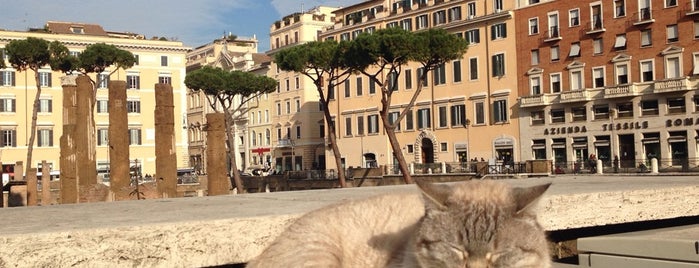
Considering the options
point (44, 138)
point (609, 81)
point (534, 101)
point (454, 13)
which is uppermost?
point (454, 13)

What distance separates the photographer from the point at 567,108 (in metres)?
45.1

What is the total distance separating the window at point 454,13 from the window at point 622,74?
41.3ft

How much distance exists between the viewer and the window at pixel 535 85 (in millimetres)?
47188

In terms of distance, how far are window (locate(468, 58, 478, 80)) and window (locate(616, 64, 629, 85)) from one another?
1040 cm

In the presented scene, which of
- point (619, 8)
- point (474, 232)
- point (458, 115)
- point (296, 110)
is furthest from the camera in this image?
point (296, 110)

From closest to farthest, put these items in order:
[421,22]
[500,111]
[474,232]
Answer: [474,232]
[500,111]
[421,22]

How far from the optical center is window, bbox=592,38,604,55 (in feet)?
144

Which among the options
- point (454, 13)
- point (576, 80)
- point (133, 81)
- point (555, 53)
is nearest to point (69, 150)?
point (576, 80)

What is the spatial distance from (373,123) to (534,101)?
15467 mm

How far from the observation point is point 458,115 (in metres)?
51.8

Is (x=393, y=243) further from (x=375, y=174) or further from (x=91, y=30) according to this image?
(x=91, y=30)

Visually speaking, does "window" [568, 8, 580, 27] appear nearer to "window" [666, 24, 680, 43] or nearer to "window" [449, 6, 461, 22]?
"window" [666, 24, 680, 43]

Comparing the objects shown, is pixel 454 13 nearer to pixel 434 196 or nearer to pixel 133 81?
pixel 133 81

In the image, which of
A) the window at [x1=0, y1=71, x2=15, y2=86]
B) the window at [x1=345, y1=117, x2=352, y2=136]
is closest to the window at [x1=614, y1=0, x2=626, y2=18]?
the window at [x1=345, y1=117, x2=352, y2=136]
